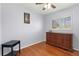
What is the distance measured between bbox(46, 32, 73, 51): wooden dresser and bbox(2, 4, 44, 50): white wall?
2.30 ft

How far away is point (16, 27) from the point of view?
320 centimetres

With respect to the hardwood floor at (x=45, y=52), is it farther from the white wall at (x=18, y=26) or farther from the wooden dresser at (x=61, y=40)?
the white wall at (x=18, y=26)

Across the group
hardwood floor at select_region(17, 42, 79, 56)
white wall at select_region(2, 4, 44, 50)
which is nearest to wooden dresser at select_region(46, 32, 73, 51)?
hardwood floor at select_region(17, 42, 79, 56)

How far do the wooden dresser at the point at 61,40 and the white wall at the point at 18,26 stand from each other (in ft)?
2.30

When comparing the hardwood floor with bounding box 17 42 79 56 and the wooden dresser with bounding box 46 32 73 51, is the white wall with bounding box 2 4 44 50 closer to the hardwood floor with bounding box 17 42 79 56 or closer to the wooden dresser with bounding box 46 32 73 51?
the hardwood floor with bounding box 17 42 79 56

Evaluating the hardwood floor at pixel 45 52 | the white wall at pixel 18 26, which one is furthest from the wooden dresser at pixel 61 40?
the white wall at pixel 18 26

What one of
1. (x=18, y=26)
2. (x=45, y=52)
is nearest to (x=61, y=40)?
(x=45, y=52)

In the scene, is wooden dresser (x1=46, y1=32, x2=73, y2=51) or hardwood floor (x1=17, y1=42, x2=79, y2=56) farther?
wooden dresser (x1=46, y1=32, x2=73, y2=51)

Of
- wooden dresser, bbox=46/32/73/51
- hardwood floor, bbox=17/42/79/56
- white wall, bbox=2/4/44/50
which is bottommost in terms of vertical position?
hardwood floor, bbox=17/42/79/56

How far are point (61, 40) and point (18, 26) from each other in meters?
1.70

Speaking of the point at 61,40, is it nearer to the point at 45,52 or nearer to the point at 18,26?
the point at 45,52

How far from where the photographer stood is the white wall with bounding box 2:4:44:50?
266 centimetres

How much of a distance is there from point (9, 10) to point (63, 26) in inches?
89.4

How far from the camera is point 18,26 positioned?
10.8 ft
